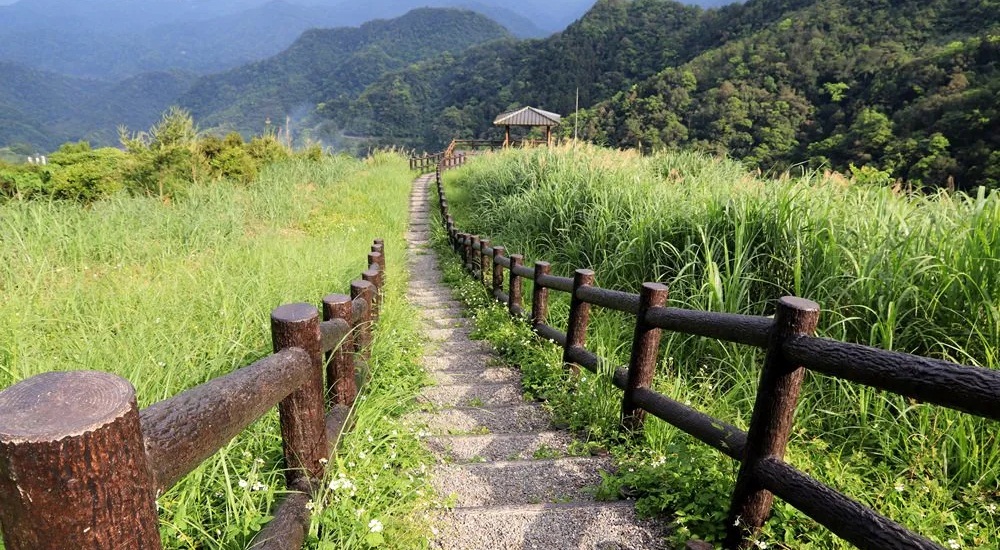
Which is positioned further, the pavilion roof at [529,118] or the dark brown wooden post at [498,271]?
the pavilion roof at [529,118]

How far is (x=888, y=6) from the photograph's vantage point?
107 ft

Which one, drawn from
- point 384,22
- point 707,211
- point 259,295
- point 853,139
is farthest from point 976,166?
point 384,22

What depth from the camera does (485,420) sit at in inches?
122

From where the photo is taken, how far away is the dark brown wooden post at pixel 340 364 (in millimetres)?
2230

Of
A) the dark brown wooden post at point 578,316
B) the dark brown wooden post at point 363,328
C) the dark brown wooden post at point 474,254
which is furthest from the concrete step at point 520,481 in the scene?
the dark brown wooden post at point 474,254

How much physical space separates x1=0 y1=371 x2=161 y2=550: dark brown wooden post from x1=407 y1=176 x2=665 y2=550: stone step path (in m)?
1.36

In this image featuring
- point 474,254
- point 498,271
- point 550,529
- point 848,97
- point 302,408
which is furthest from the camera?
point 848,97

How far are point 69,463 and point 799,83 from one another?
34362mm

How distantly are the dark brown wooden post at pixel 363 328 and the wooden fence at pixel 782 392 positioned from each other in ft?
4.75

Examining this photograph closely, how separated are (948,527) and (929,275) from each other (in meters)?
1.46

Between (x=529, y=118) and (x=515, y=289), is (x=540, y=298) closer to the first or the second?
(x=515, y=289)

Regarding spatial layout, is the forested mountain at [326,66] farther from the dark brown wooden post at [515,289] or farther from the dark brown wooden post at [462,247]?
the dark brown wooden post at [515,289]

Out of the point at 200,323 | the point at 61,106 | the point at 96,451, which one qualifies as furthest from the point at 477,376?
the point at 61,106

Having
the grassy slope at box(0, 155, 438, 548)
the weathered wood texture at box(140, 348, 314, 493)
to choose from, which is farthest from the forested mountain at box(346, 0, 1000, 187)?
the weathered wood texture at box(140, 348, 314, 493)
